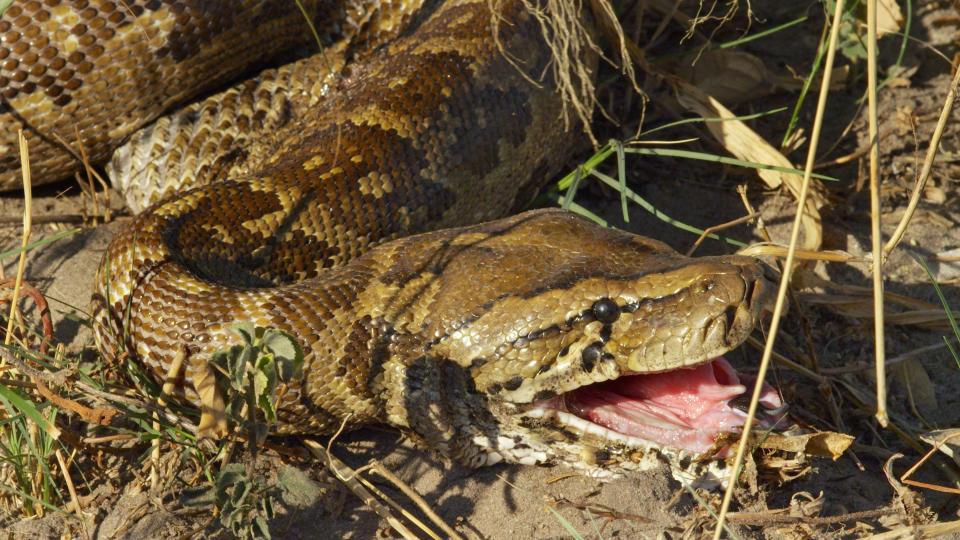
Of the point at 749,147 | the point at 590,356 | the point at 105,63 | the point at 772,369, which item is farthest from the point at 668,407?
the point at 105,63

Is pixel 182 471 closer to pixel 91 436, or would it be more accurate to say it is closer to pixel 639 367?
pixel 91 436

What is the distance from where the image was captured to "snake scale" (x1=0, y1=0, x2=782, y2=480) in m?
Answer: 3.66

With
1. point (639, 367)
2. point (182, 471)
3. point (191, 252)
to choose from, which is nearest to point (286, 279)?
point (191, 252)

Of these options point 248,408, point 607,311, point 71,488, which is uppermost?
point 607,311

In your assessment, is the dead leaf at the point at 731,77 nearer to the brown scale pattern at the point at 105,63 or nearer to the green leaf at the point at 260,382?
the brown scale pattern at the point at 105,63

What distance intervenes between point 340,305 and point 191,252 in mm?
830

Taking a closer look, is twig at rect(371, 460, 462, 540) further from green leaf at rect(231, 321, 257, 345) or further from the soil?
green leaf at rect(231, 321, 257, 345)

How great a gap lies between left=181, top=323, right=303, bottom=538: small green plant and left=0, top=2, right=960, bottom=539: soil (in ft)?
0.76

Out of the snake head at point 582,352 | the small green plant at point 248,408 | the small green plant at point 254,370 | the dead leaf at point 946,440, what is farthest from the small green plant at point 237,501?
the dead leaf at point 946,440

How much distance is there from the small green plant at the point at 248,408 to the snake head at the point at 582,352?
0.67m

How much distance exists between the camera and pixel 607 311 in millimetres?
3623

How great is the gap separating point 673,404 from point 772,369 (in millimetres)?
1011

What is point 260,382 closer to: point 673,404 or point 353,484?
point 353,484

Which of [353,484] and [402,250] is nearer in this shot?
[353,484]
